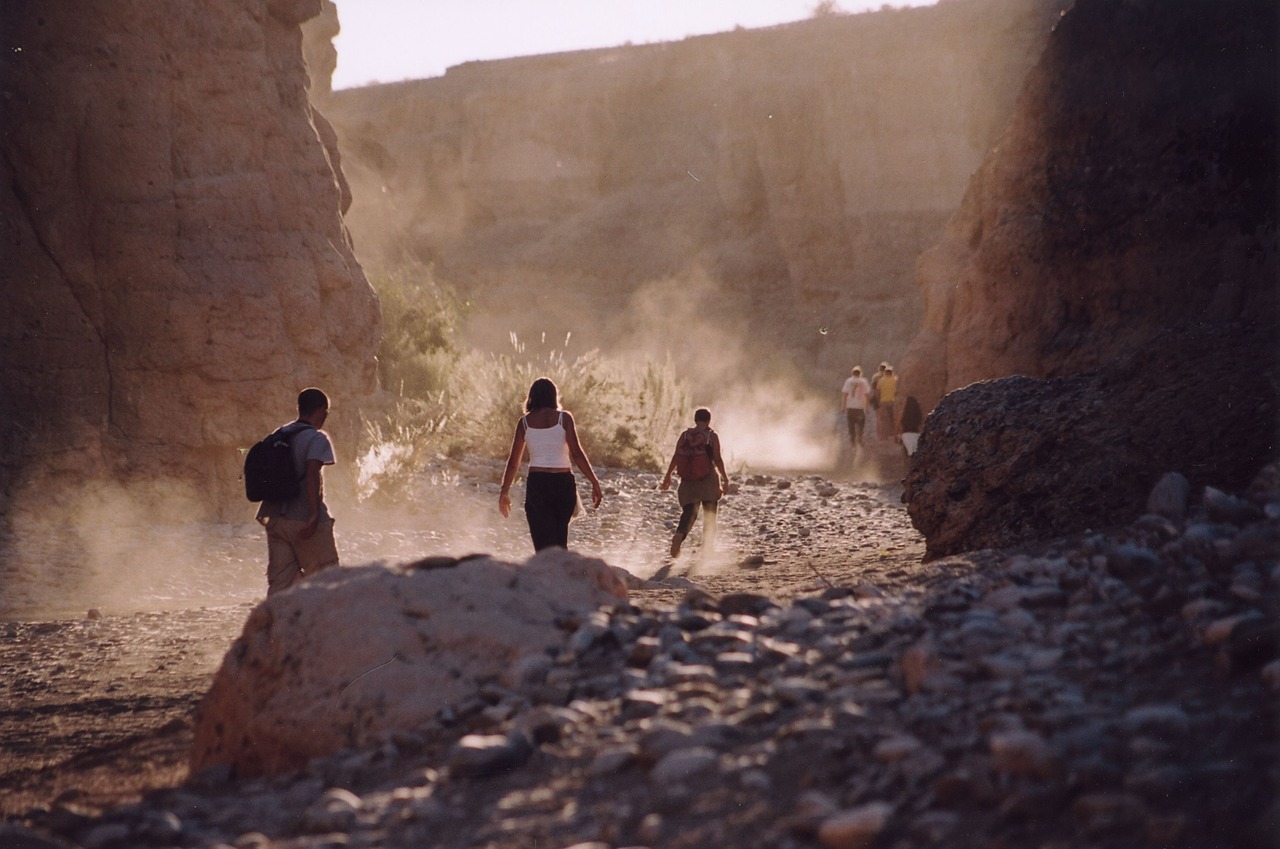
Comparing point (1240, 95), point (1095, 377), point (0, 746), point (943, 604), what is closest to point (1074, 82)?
point (1240, 95)

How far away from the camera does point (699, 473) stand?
38.9 feet

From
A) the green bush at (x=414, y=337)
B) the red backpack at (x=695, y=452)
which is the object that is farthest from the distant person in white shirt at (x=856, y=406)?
the red backpack at (x=695, y=452)

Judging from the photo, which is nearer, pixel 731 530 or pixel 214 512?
pixel 214 512

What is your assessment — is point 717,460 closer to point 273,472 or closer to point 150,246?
point 273,472

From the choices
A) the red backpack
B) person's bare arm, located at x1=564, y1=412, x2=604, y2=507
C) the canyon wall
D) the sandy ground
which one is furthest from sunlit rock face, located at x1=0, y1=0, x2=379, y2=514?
the canyon wall

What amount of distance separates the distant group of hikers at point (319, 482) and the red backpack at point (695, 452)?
2.97 metres

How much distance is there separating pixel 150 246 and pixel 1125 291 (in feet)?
28.6

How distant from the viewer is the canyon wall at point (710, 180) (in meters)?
44.6

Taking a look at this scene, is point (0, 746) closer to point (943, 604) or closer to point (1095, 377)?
point (943, 604)

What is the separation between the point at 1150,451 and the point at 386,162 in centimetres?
5445

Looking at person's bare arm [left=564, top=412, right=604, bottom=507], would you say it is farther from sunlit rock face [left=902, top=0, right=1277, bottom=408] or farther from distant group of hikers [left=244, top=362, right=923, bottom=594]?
sunlit rock face [left=902, top=0, right=1277, bottom=408]

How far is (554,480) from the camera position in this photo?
8305mm

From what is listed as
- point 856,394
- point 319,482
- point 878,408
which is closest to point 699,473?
point 319,482

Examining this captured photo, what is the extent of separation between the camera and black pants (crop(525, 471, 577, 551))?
8.30m
